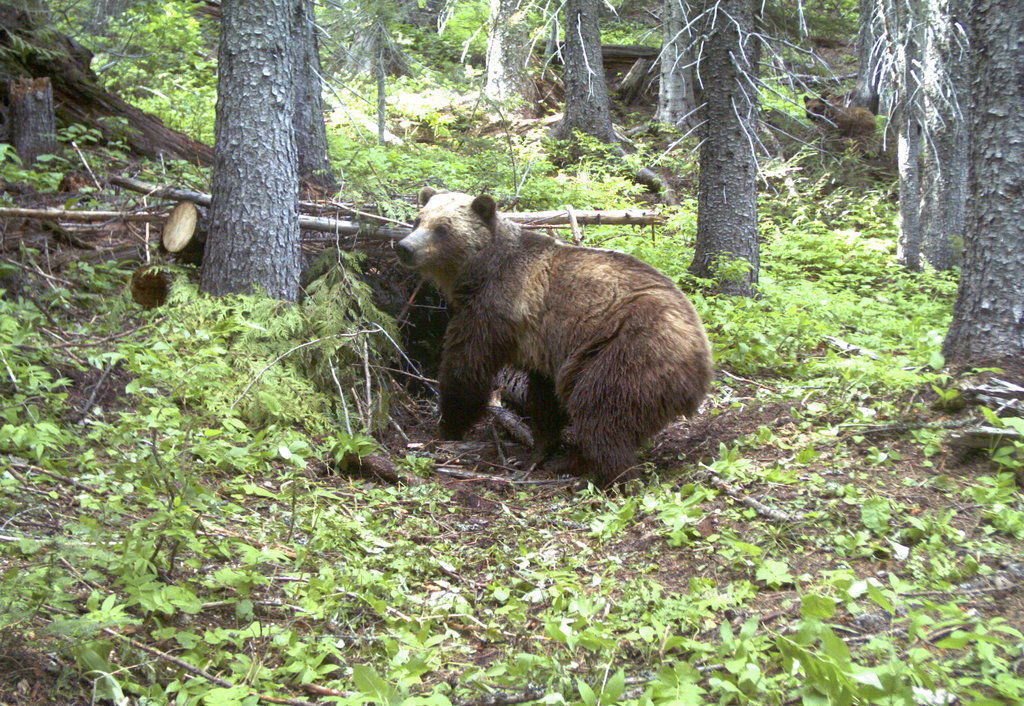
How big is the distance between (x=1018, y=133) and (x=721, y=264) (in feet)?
11.0

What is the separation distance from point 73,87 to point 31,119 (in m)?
1.19

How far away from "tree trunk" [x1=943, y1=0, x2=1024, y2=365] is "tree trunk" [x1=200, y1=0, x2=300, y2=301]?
17.3 ft

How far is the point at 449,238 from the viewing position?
6285mm

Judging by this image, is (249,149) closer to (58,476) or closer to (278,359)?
(278,359)

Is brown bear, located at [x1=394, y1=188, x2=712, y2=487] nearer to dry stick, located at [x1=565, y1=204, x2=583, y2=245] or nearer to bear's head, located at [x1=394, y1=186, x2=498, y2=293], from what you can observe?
bear's head, located at [x1=394, y1=186, x2=498, y2=293]

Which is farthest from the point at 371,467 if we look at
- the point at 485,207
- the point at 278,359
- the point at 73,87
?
the point at 73,87

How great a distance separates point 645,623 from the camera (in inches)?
129

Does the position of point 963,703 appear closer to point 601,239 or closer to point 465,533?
point 465,533

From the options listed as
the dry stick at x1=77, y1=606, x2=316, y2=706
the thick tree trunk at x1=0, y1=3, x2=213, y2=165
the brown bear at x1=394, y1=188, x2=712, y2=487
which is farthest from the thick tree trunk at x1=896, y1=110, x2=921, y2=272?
the dry stick at x1=77, y1=606, x2=316, y2=706

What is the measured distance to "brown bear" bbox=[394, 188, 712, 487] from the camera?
5.26 metres

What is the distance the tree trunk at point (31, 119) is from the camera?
8164mm

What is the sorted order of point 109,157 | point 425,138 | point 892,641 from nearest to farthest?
point 892,641
point 109,157
point 425,138

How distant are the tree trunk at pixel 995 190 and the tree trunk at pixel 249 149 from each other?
5267 millimetres

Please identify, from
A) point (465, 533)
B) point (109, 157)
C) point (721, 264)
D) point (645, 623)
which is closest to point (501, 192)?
point (721, 264)
